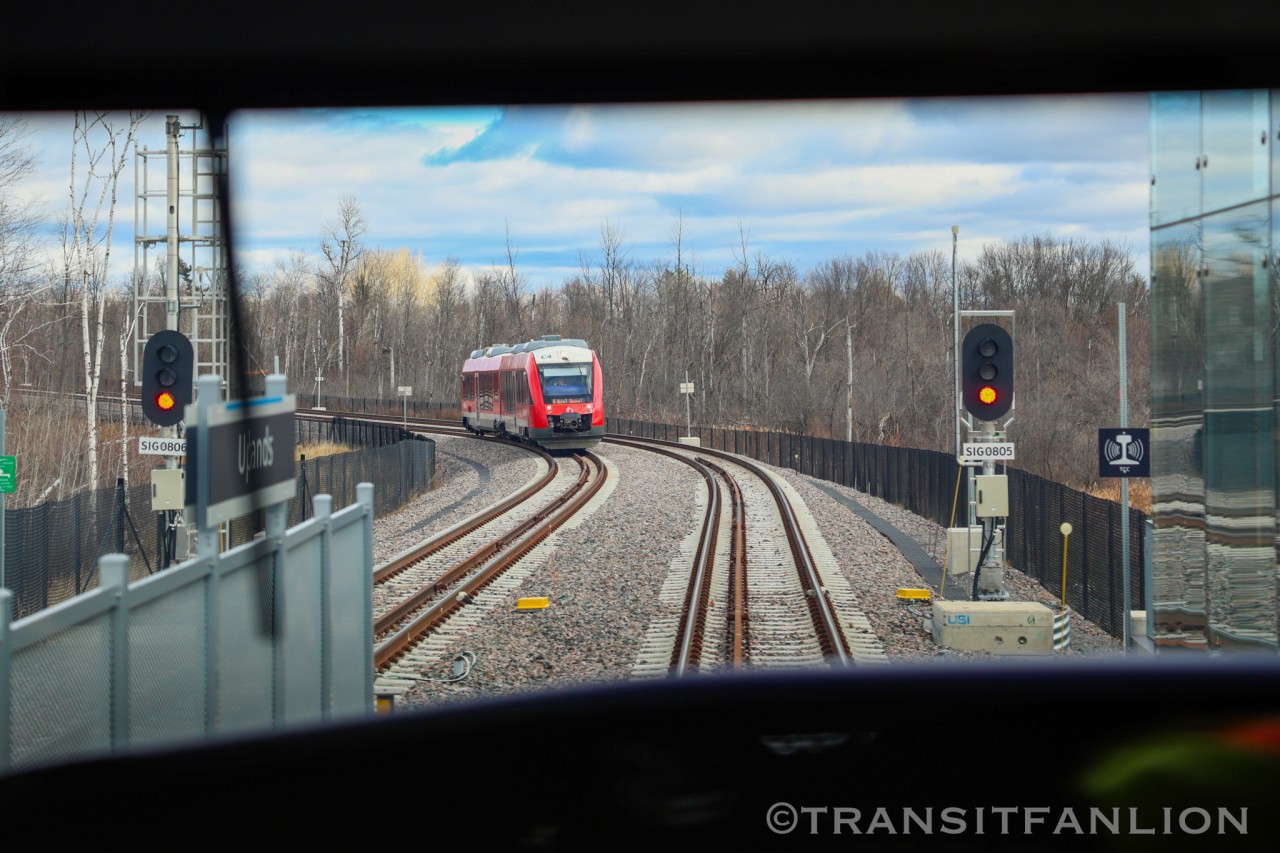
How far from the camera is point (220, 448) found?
11.9 feet

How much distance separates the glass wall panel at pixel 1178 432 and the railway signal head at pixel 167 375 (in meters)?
6.92

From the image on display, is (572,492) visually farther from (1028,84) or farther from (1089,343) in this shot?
(1028,84)

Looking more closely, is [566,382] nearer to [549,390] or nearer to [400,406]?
[549,390]

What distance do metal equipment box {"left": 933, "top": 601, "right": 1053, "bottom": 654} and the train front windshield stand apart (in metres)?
12.5

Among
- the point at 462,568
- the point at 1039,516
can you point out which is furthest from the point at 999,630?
Answer: the point at 462,568

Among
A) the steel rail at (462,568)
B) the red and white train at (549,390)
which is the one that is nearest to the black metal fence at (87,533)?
the steel rail at (462,568)

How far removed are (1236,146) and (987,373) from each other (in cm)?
583

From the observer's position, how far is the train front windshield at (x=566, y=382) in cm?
1998

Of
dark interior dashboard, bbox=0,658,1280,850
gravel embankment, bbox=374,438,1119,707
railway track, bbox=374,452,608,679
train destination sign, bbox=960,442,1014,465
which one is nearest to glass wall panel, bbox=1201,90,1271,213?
dark interior dashboard, bbox=0,658,1280,850

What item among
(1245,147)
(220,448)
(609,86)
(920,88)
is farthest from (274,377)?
(1245,147)

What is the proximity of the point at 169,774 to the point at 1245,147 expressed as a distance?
3404 millimetres

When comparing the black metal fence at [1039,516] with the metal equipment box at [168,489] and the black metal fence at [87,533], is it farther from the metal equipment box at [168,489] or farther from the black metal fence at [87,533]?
the black metal fence at [87,533]

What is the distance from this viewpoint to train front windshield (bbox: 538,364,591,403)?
787 inches

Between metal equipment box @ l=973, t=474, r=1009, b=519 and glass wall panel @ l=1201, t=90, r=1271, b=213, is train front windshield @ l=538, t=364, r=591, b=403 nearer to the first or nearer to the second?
metal equipment box @ l=973, t=474, r=1009, b=519
